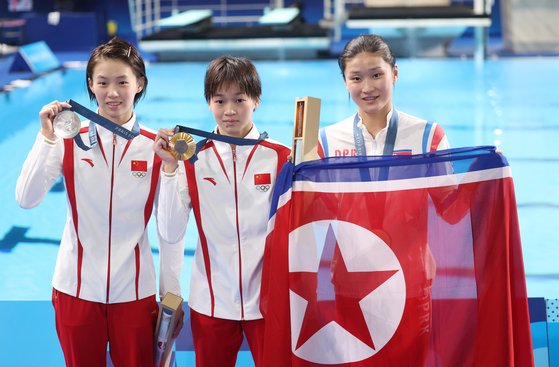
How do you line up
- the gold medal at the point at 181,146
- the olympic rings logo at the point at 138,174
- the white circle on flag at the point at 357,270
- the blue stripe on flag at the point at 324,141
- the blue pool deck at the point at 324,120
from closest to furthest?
the gold medal at the point at 181,146, the white circle on flag at the point at 357,270, the olympic rings logo at the point at 138,174, the blue stripe on flag at the point at 324,141, the blue pool deck at the point at 324,120

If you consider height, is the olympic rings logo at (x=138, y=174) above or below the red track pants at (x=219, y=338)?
above

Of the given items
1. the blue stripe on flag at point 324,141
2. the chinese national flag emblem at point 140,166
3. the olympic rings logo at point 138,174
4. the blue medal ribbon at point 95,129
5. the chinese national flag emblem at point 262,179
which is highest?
the blue medal ribbon at point 95,129

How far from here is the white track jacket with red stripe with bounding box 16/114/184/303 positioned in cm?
190

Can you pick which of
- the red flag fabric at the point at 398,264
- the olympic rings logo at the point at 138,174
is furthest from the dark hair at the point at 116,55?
the red flag fabric at the point at 398,264

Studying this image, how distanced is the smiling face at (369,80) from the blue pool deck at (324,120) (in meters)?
0.11

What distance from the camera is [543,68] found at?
11.2 m

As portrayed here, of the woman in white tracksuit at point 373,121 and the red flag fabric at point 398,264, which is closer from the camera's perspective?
the red flag fabric at point 398,264

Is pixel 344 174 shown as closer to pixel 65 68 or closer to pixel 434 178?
pixel 434 178

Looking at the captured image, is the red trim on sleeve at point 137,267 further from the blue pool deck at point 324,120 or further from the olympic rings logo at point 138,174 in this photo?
the blue pool deck at point 324,120

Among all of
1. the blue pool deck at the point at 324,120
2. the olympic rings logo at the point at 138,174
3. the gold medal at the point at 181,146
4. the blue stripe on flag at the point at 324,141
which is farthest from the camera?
the blue pool deck at the point at 324,120

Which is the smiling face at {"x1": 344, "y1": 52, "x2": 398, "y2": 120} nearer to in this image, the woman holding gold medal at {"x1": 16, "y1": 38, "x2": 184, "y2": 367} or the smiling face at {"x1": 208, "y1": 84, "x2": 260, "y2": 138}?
the smiling face at {"x1": 208, "y1": 84, "x2": 260, "y2": 138}

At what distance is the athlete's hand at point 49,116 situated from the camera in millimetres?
1779

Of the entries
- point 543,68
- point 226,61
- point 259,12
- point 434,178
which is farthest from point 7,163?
point 259,12

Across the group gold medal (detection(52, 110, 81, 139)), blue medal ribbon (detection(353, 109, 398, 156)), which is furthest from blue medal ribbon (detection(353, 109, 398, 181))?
gold medal (detection(52, 110, 81, 139))
